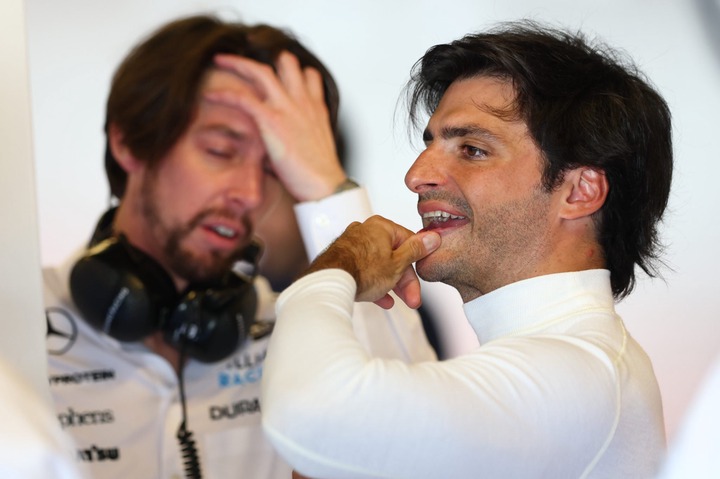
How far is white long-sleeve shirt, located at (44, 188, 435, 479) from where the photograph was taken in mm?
1882

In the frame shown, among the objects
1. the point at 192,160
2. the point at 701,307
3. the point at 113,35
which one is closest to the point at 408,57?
the point at 192,160

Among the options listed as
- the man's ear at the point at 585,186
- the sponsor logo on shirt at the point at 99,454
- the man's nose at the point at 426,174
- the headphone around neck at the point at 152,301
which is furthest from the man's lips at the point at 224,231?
the man's ear at the point at 585,186

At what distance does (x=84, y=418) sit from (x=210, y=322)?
12.7 inches

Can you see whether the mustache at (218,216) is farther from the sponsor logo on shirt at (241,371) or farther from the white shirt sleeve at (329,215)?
the sponsor logo on shirt at (241,371)

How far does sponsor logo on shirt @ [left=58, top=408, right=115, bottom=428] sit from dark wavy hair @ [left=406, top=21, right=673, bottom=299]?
97 cm

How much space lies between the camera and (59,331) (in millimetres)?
1934

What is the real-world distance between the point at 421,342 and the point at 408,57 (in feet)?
2.01

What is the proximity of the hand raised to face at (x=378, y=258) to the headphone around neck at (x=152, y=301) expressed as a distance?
57 centimetres

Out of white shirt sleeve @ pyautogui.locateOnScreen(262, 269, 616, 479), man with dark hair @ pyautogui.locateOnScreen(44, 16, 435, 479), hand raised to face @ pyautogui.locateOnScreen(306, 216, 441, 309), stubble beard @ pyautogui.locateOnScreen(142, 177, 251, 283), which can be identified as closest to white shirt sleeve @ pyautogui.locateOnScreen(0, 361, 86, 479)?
white shirt sleeve @ pyautogui.locateOnScreen(262, 269, 616, 479)

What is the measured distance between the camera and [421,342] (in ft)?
6.68

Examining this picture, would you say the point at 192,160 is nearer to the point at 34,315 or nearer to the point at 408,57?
the point at 408,57

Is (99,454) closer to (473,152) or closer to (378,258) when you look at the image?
(378,258)

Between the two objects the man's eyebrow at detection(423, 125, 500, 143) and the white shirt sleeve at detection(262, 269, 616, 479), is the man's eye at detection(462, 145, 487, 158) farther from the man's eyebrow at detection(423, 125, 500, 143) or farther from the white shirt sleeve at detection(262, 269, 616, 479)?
the white shirt sleeve at detection(262, 269, 616, 479)

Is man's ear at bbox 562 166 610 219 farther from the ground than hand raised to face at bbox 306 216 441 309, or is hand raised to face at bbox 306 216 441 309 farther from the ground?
man's ear at bbox 562 166 610 219
